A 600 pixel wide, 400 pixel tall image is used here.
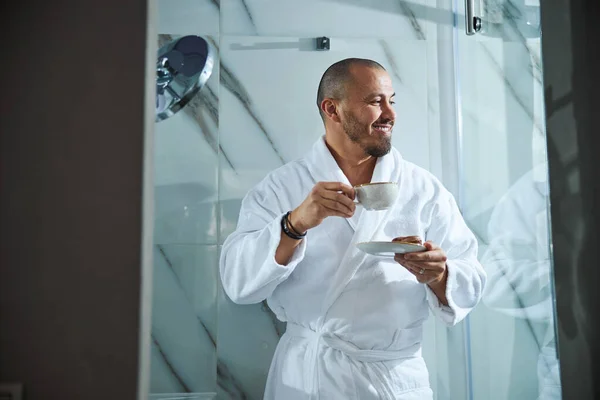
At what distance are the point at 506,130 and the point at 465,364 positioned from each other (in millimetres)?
793

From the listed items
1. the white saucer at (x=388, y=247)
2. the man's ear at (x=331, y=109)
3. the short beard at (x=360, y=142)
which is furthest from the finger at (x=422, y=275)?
the man's ear at (x=331, y=109)

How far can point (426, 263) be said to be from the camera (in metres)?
1.64

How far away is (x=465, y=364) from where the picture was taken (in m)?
2.04

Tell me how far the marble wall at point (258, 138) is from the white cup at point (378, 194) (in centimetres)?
45

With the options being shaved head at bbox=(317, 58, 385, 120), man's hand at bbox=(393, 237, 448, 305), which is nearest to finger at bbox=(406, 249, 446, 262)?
man's hand at bbox=(393, 237, 448, 305)

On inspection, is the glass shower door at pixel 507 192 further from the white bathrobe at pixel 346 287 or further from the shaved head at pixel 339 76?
the shaved head at pixel 339 76

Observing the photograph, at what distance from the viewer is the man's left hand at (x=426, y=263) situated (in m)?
1.63

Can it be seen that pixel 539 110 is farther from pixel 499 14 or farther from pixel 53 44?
pixel 53 44

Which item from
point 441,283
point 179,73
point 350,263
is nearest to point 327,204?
point 350,263

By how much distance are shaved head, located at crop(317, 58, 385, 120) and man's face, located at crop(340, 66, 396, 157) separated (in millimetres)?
27

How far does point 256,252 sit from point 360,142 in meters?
0.50

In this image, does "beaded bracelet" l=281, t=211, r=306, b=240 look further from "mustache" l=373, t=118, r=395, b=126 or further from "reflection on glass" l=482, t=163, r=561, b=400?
"reflection on glass" l=482, t=163, r=561, b=400

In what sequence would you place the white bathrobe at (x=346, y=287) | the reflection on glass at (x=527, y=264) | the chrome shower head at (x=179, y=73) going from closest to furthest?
the reflection on glass at (x=527, y=264) → the chrome shower head at (x=179, y=73) → the white bathrobe at (x=346, y=287)

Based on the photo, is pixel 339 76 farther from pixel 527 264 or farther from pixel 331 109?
pixel 527 264
